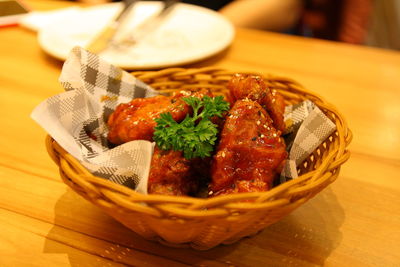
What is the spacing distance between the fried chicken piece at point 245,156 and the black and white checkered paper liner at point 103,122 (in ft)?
0.31

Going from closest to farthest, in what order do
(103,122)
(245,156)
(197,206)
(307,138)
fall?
1. (197,206)
2. (245,156)
3. (307,138)
4. (103,122)

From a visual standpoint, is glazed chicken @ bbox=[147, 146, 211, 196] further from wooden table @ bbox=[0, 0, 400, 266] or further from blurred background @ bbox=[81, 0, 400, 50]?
blurred background @ bbox=[81, 0, 400, 50]

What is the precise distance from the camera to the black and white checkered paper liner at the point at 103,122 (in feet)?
3.26

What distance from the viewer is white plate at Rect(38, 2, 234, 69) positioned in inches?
76.8

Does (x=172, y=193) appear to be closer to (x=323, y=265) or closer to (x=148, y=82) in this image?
(x=323, y=265)

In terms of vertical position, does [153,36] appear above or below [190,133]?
below

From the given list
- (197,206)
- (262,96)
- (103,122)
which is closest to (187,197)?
(197,206)

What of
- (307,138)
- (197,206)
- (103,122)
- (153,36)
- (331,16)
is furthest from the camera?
(331,16)

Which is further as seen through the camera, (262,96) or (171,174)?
(262,96)

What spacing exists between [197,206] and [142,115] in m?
0.44

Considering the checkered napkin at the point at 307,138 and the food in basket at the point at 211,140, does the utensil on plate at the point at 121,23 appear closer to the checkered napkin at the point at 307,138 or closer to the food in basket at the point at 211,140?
the food in basket at the point at 211,140

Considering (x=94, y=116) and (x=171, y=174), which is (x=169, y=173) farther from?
(x=94, y=116)

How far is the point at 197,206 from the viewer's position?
780mm

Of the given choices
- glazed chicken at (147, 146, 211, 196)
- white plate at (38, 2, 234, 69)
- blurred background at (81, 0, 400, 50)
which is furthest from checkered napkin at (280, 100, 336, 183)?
blurred background at (81, 0, 400, 50)
